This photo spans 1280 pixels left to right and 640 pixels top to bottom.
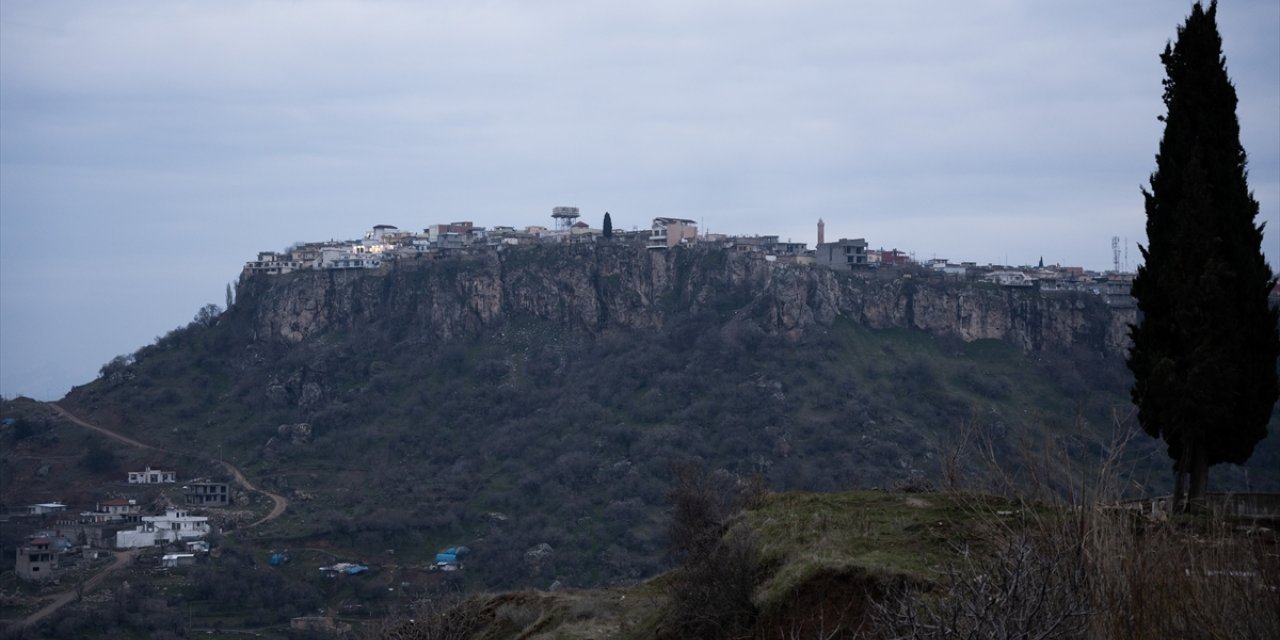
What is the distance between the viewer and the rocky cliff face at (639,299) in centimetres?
6194

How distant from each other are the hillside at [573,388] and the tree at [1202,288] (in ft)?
81.8

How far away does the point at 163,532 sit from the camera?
42.4 meters

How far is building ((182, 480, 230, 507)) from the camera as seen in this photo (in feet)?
159

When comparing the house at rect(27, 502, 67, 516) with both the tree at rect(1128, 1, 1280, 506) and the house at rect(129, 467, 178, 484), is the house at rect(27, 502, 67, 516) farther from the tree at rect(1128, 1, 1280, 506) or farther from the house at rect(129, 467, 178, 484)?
the tree at rect(1128, 1, 1280, 506)

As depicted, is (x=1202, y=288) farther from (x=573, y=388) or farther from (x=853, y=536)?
(x=573, y=388)

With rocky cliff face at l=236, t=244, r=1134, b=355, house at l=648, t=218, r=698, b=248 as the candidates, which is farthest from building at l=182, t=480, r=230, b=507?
house at l=648, t=218, r=698, b=248

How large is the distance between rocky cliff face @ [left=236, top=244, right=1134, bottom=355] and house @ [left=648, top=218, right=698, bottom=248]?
1.70 meters

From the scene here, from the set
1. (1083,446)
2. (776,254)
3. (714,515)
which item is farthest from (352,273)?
(1083,446)

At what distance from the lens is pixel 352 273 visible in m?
72.7

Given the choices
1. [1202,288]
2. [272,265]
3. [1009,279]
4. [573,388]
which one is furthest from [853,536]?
[272,265]

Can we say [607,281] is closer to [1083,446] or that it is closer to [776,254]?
[776,254]

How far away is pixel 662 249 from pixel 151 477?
3038 cm

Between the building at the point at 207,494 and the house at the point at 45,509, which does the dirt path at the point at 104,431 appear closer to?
the building at the point at 207,494

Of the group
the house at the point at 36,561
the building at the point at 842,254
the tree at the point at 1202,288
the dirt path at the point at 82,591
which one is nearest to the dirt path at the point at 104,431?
the dirt path at the point at 82,591
